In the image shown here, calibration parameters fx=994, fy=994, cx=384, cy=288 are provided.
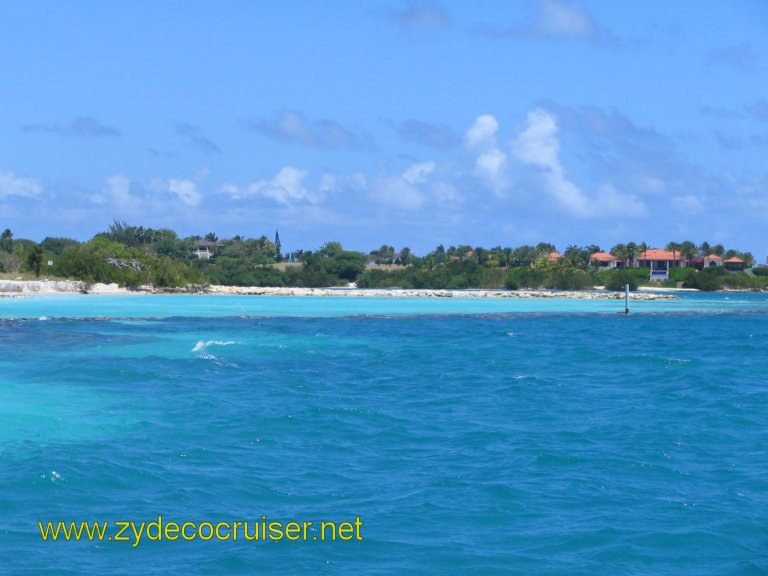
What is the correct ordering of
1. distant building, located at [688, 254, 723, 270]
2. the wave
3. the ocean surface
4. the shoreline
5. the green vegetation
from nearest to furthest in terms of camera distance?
the ocean surface → the wave → the shoreline → the green vegetation → distant building, located at [688, 254, 723, 270]

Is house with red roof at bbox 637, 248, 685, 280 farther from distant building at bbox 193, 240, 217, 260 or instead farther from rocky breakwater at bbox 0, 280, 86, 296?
rocky breakwater at bbox 0, 280, 86, 296

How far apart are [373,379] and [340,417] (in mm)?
5551

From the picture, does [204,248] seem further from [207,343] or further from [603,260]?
[207,343]

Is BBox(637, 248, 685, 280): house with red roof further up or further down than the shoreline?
further up

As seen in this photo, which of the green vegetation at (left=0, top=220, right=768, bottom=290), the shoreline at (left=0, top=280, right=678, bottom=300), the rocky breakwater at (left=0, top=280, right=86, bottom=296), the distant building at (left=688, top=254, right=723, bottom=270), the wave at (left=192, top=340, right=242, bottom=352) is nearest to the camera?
the wave at (left=192, top=340, right=242, bottom=352)

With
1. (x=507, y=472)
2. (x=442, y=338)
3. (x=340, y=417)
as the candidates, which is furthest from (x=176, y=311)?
(x=507, y=472)

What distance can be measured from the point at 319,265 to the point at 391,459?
10456 cm

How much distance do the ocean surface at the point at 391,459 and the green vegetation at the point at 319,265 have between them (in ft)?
154

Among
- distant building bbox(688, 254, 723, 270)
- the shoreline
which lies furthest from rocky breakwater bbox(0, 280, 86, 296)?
distant building bbox(688, 254, 723, 270)

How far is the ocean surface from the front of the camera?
8797mm

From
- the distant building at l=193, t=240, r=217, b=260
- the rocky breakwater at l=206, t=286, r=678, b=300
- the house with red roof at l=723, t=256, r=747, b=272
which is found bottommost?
the rocky breakwater at l=206, t=286, r=678, b=300

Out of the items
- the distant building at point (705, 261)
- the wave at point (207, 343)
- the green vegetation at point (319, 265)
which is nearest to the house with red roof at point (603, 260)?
the green vegetation at point (319, 265)

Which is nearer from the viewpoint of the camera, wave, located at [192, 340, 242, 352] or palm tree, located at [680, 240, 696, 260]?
wave, located at [192, 340, 242, 352]

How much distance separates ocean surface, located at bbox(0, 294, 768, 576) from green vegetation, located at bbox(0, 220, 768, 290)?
1852 inches
